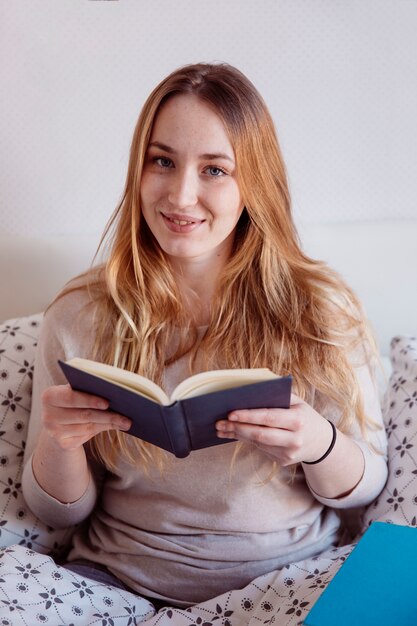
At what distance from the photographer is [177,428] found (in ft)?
3.45

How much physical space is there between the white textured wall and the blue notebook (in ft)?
2.98

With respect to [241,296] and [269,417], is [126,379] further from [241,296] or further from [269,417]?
[241,296]

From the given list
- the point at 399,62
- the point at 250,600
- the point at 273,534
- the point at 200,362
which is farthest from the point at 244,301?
the point at 399,62

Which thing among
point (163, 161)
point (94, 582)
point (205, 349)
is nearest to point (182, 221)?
point (163, 161)

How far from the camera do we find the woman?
136 centimetres

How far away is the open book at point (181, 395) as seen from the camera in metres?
1.01

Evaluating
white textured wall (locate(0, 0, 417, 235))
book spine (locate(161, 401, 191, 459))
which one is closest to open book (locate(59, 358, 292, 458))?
book spine (locate(161, 401, 191, 459))

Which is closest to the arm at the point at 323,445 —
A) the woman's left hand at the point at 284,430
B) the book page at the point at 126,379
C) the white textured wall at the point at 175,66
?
the woman's left hand at the point at 284,430

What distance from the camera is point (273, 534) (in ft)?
4.58

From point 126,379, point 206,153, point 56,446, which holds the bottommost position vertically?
point 56,446

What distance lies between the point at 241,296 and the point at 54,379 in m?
0.37

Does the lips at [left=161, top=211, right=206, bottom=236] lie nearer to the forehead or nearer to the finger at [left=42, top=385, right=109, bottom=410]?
the forehead

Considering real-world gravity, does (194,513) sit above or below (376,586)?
below

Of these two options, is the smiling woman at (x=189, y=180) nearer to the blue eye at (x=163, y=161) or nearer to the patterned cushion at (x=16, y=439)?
the blue eye at (x=163, y=161)
